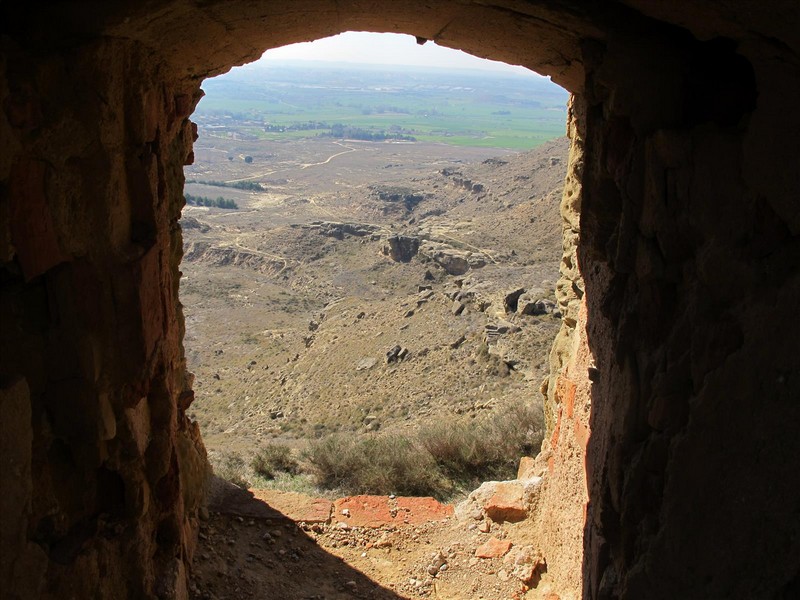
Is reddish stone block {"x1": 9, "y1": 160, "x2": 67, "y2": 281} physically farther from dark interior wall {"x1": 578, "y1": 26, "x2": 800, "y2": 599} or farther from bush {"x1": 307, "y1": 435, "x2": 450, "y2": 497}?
bush {"x1": 307, "y1": 435, "x2": 450, "y2": 497}

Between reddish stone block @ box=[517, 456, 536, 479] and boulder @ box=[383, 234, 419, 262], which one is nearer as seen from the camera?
reddish stone block @ box=[517, 456, 536, 479]

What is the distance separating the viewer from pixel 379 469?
24.7 ft

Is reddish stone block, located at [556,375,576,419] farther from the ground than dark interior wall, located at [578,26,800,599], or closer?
closer

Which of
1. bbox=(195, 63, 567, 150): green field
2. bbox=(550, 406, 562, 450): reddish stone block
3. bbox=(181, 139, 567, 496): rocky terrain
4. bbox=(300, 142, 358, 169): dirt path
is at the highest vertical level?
bbox=(195, 63, 567, 150): green field

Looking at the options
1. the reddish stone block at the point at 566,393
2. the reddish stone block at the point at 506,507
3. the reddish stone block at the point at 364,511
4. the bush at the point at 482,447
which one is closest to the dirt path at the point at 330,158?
the bush at the point at 482,447

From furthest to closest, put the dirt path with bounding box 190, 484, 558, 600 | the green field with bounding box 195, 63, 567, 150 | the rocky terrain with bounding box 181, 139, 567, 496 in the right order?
the green field with bounding box 195, 63, 567, 150, the rocky terrain with bounding box 181, 139, 567, 496, the dirt path with bounding box 190, 484, 558, 600

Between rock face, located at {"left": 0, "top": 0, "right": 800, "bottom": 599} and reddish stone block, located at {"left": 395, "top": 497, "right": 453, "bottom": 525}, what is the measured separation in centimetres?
194

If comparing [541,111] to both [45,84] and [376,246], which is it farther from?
[45,84]

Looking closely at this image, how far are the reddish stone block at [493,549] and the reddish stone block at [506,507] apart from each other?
0.84ft

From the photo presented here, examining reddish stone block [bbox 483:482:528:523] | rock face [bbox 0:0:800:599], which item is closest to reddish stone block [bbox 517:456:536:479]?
reddish stone block [bbox 483:482:528:523]

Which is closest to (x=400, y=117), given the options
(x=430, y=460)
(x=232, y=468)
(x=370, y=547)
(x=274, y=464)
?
(x=274, y=464)

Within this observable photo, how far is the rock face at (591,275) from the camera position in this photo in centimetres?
243

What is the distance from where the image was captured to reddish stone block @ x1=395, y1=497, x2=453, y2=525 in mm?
5773

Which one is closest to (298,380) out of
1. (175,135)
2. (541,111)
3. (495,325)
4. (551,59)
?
(495,325)
